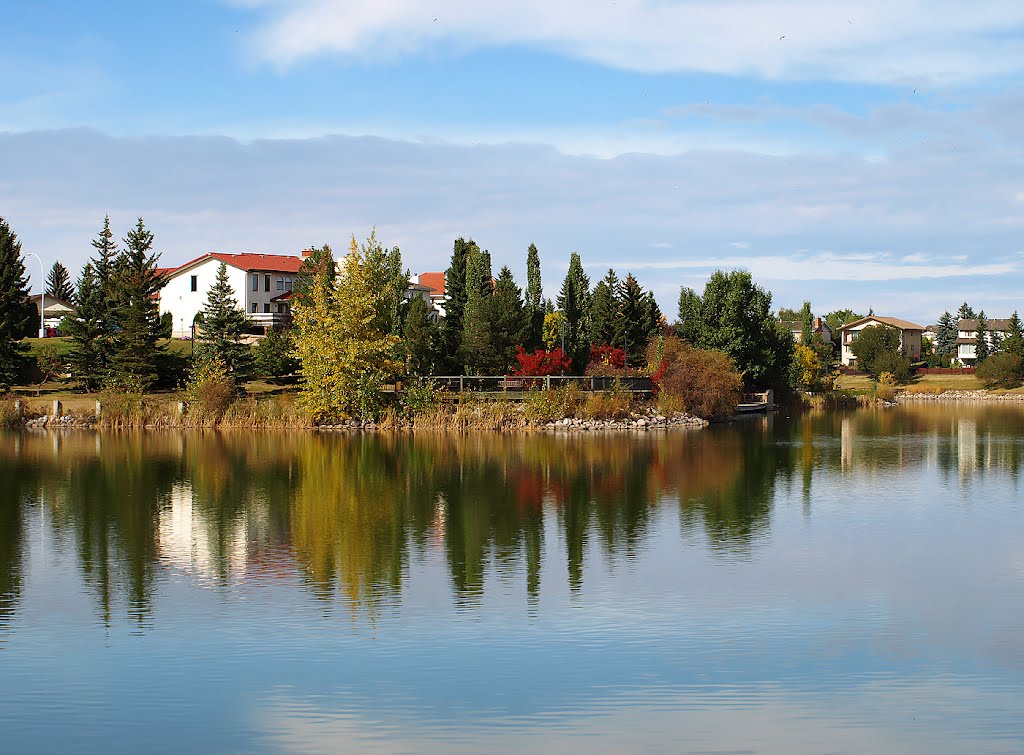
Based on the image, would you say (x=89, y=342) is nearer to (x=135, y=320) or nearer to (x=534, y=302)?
(x=135, y=320)

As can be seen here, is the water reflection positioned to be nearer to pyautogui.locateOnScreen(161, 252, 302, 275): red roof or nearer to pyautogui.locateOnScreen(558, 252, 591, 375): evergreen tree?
pyautogui.locateOnScreen(558, 252, 591, 375): evergreen tree

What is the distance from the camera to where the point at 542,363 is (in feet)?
199

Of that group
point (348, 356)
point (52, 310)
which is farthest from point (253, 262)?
point (348, 356)

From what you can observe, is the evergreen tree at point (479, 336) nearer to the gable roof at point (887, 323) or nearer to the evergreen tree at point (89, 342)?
the evergreen tree at point (89, 342)

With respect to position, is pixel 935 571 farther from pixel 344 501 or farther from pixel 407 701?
pixel 344 501

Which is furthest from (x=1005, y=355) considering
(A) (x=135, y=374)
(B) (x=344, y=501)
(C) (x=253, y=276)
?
(B) (x=344, y=501)

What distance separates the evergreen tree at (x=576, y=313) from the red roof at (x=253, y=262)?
28.6m

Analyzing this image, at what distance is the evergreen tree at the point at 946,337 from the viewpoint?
6412 inches

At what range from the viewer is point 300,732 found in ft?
33.8

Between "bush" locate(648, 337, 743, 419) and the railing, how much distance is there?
1706 mm

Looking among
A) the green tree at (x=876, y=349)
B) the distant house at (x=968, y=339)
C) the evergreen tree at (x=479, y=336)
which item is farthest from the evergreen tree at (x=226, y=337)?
the distant house at (x=968, y=339)

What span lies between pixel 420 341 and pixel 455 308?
9.04 metres

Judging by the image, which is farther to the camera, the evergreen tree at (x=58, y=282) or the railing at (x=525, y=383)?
the evergreen tree at (x=58, y=282)

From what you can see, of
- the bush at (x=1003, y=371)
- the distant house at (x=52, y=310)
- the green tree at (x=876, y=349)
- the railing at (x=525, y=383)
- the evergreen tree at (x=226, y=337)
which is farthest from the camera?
the green tree at (x=876, y=349)
